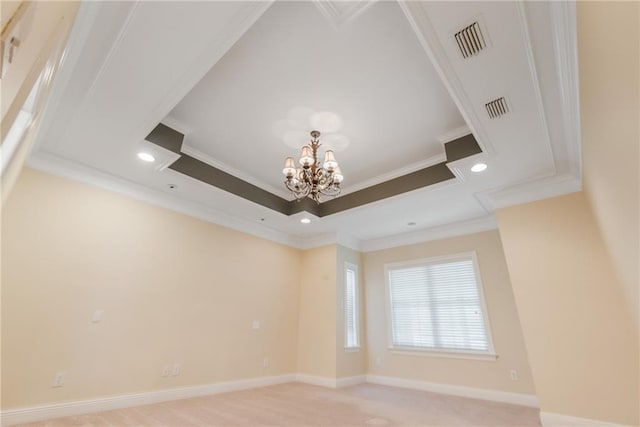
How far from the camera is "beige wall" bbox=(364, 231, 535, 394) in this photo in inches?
155

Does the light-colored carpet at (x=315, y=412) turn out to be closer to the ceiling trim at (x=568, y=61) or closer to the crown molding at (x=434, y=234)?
the crown molding at (x=434, y=234)

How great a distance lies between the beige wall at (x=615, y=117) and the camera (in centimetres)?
116

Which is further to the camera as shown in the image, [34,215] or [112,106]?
[34,215]

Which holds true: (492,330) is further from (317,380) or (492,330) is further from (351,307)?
(317,380)

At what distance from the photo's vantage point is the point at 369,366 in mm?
5195

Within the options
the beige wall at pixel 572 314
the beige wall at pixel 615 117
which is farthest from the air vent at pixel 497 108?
the beige wall at pixel 572 314

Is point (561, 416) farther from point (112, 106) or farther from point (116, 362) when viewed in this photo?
point (112, 106)

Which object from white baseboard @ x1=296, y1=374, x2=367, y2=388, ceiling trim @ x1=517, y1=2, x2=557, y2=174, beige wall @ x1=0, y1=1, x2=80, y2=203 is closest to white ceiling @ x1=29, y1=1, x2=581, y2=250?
ceiling trim @ x1=517, y1=2, x2=557, y2=174

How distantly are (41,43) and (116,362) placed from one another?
129 inches

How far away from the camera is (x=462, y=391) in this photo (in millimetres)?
4141

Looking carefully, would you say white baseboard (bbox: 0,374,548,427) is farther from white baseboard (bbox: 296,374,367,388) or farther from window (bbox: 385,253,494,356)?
window (bbox: 385,253,494,356)

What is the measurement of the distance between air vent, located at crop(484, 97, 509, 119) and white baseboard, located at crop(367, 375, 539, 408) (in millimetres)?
3690

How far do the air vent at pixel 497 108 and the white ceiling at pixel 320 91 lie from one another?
53 millimetres

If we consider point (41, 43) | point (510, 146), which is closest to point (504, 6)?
point (510, 146)
